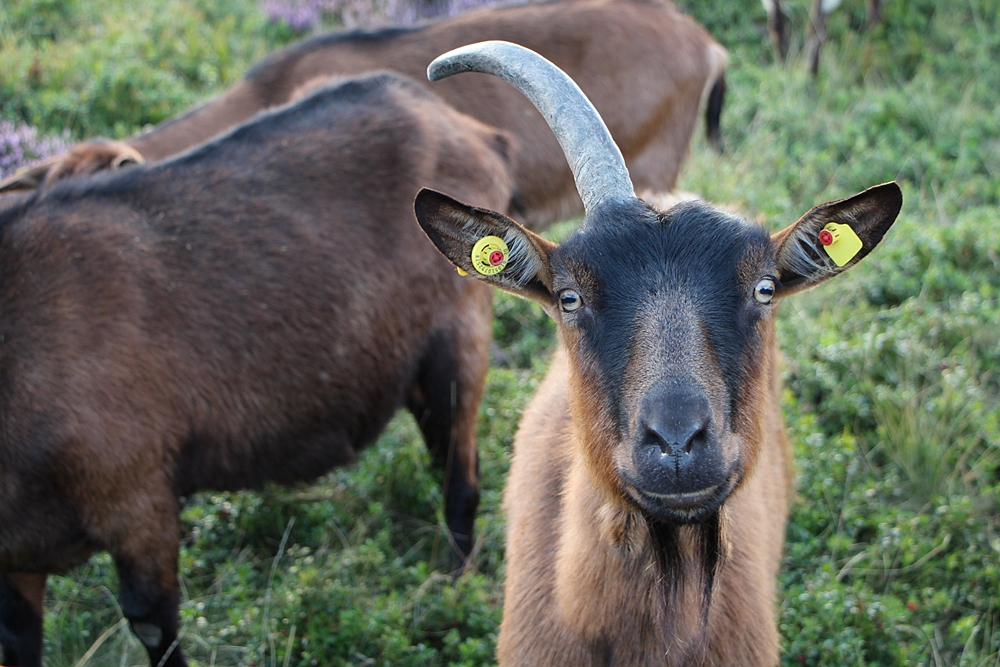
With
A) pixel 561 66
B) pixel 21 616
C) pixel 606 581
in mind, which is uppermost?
pixel 561 66

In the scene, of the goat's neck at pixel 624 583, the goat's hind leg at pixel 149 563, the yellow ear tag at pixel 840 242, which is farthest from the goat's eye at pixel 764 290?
the goat's hind leg at pixel 149 563

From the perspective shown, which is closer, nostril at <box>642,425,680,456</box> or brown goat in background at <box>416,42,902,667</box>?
nostril at <box>642,425,680,456</box>

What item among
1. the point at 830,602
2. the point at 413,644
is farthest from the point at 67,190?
the point at 830,602

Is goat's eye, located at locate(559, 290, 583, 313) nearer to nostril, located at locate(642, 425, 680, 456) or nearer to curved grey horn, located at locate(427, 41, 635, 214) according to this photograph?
curved grey horn, located at locate(427, 41, 635, 214)

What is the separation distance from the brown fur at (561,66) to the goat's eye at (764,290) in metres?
3.15

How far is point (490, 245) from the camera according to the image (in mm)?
2684

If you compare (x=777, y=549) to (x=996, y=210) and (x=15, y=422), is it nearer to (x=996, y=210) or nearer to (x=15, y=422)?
(x=15, y=422)

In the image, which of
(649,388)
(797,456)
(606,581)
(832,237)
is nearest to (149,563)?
(606,581)

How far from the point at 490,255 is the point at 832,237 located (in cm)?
96

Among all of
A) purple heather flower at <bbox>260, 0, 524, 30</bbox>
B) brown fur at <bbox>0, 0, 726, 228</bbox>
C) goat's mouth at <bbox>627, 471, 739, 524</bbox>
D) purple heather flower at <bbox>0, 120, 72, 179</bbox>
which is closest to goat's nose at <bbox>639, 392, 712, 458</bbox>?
goat's mouth at <bbox>627, 471, 739, 524</bbox>

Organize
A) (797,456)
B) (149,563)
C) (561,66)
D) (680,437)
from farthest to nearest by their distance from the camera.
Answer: (561,66) → (797,456) → (149,563) → (680,437)

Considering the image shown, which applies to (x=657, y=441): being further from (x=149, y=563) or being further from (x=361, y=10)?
(x=361, y=10)

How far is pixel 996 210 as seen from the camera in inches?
284

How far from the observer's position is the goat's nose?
219 cm
